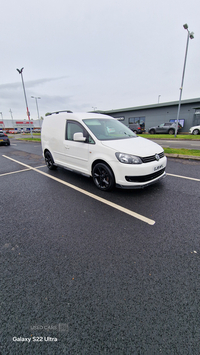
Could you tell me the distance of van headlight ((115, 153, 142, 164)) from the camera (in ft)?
11.2

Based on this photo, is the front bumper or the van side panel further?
the van side panel

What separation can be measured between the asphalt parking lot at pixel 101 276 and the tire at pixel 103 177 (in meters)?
0.43

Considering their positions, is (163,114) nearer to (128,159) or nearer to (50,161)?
(50,161)

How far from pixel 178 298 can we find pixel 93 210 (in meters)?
1.94

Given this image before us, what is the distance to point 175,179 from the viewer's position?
468cm

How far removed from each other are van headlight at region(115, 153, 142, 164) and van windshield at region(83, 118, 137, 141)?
802 millimetres

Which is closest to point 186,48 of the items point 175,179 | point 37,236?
point 175,179

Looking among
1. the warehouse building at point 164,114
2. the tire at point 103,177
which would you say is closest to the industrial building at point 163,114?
the warehouse building at point 164,114

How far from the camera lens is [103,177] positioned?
393 centimetres

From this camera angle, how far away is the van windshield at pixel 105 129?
411 cm

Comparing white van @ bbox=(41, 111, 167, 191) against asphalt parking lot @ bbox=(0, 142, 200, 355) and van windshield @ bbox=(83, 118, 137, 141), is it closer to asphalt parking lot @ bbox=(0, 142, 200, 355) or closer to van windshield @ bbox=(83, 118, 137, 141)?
van windshield @ bbox=(83, 118, 137, 141)

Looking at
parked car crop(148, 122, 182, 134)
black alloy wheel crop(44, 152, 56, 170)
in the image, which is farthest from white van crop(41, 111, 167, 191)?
parked car crop(148, 122, 182, 134)

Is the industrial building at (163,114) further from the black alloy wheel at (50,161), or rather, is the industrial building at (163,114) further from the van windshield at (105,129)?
the van windshield at (105,129)

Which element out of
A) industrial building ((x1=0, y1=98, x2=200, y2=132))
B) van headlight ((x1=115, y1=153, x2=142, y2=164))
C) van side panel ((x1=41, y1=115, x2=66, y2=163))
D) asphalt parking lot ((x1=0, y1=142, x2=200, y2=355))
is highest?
industrial building ((x1=0, y1=98, x2=200, y2=132))
